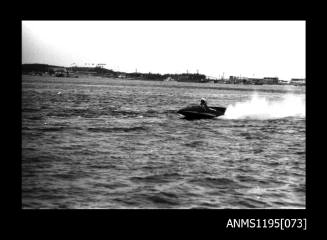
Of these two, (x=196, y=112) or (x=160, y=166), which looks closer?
(x=160, y=166)

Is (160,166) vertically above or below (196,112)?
below

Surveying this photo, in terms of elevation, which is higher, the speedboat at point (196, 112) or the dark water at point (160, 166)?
the speedboat at point (196, 112)

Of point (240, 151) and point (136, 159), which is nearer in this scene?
point (136, 159)

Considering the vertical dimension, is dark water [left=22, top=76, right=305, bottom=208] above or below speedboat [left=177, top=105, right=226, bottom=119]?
below

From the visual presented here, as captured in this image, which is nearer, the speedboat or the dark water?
the dark water

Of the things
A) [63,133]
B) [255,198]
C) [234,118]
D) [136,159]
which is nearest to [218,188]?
[255,198]

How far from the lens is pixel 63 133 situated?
28484 mm

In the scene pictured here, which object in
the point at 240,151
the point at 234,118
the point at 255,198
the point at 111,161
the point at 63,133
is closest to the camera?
the point at 255,198

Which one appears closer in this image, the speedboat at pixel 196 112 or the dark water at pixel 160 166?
the dark water at pixel 160 166

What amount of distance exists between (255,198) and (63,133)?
17.8 m
